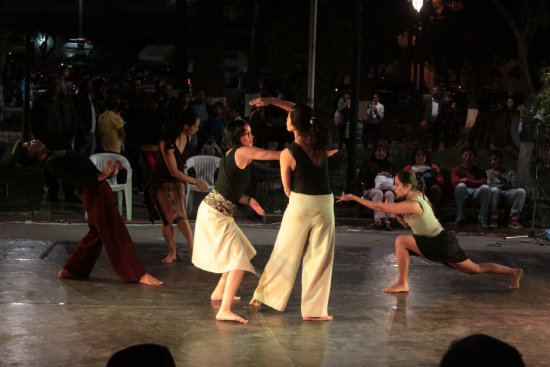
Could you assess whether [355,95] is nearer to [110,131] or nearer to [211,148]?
[211,148]

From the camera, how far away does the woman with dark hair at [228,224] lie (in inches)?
300

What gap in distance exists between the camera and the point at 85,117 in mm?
14641

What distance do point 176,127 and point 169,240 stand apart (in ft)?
4.40

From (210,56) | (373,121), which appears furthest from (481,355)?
(210,56)

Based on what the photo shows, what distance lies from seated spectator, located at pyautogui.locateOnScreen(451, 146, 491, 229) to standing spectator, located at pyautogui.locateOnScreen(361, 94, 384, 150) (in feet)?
24.7

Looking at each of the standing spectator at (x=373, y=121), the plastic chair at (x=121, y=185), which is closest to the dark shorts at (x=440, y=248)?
the plastic chair at (x=121, y=185)

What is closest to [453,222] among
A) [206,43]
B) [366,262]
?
[366,262]

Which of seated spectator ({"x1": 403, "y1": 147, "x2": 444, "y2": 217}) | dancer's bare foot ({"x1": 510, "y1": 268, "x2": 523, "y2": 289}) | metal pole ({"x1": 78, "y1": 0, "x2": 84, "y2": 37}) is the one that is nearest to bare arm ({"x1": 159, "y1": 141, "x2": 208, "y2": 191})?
dancer's bare foot ({"x1": 510, "y1": 268, "x2": 523, "y2": 289})

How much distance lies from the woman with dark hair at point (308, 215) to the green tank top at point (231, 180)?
49cm

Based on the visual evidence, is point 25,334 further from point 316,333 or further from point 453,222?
point 453,222

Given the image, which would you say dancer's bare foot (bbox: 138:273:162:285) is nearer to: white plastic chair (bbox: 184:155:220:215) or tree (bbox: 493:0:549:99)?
white plastic chair (bbox: 184:155:220:215)

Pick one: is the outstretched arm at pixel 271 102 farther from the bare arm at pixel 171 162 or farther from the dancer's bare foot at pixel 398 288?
the dancer's bare foot at pixel 398 288

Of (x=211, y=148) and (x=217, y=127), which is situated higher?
(x=217, y=127)

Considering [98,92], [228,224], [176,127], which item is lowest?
[228,224]
